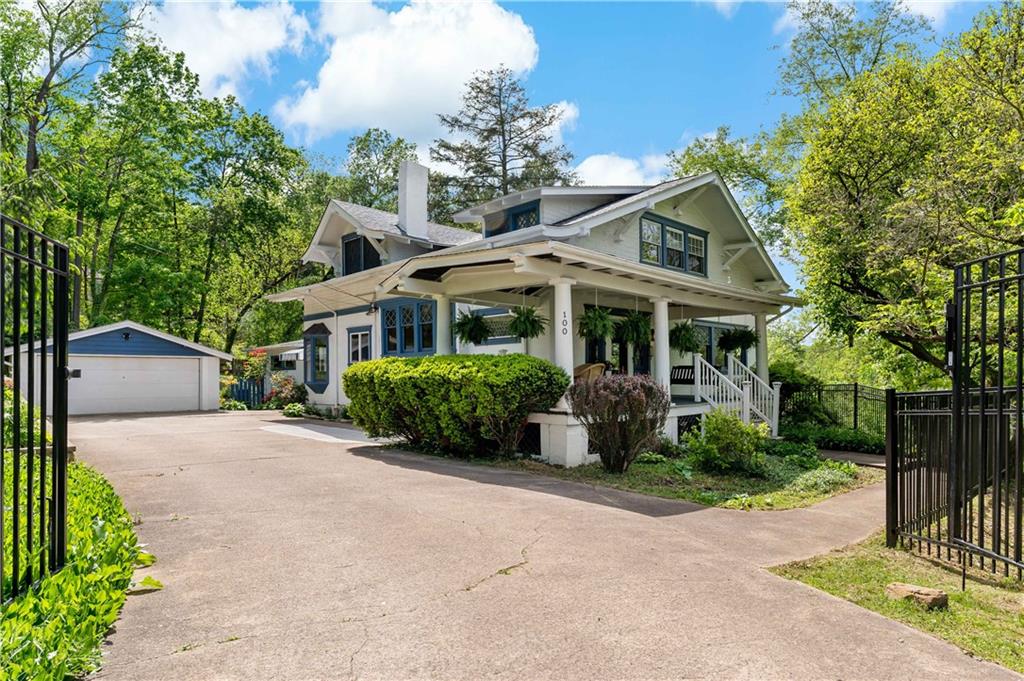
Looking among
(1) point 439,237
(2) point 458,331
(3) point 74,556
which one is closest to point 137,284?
(1) point 439,237

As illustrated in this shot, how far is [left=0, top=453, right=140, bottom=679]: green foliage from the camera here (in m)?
2.96

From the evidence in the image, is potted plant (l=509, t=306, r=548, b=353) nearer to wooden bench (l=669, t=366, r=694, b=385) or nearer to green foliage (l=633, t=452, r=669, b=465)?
green foliage (l=633, t=452, r=669, b=465)

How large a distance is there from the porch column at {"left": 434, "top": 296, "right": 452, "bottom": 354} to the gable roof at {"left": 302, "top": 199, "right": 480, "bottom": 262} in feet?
18.5

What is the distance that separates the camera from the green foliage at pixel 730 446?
10117 millimetres

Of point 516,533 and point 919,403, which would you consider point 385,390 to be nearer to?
point 516,533

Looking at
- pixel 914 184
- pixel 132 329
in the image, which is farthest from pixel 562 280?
pixel 132 329

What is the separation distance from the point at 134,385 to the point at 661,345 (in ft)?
60.9

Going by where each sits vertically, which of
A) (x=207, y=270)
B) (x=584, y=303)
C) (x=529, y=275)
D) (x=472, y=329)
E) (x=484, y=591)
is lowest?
(x=484, y=591)

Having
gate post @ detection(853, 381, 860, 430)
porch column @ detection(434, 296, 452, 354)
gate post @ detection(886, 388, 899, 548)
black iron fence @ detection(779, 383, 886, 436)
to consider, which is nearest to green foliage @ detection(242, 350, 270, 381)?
porch column @ detection(434, 296, 452, 354)

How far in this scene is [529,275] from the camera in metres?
11.2

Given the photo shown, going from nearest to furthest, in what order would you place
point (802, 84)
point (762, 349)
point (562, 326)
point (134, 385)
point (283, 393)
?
point (562, 326) < point (762, 349) < point (134, 385) < point (283, 393) < point (802, 84)

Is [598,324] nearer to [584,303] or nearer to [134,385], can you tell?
[584,303]

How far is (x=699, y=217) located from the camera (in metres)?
16.0

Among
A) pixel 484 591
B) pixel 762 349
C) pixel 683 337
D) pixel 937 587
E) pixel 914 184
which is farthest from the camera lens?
pixel 762 349
